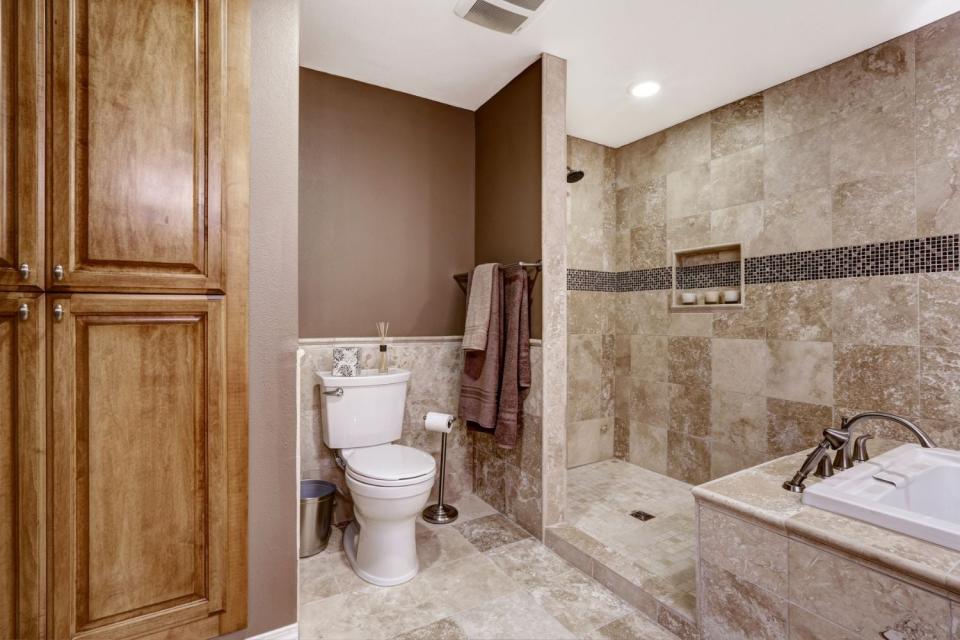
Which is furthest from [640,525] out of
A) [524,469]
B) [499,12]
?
[499,12]

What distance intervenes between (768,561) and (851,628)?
0.70 feet

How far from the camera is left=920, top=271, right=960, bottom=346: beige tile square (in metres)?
1.86

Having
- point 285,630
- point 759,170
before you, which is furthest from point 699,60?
point 285,630

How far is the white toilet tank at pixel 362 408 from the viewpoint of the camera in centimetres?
217

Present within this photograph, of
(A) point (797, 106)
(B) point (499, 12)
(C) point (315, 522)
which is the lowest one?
(C) point (315, 522)

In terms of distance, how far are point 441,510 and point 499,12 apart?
7.99 feet

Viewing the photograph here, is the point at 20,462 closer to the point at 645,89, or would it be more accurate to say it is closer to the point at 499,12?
the point at 499,12

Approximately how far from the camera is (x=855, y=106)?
7.11 feet

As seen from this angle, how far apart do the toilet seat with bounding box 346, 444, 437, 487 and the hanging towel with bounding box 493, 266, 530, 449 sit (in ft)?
1.48

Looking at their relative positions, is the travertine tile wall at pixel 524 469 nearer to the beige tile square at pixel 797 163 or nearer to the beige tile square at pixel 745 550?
the beige tile square at pixel 745 550

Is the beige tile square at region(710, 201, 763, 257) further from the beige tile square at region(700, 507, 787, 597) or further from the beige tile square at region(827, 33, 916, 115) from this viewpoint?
the beige tile square at region(700, 507, 787, 597)

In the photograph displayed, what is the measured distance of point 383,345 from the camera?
2.37 m

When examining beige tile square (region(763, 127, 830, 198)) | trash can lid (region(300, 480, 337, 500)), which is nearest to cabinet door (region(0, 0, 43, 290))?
trash can lid (region(300, 480, 337, 500))

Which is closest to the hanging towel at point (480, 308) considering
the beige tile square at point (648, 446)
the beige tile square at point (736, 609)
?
the beige tile square at point (736, 609)
